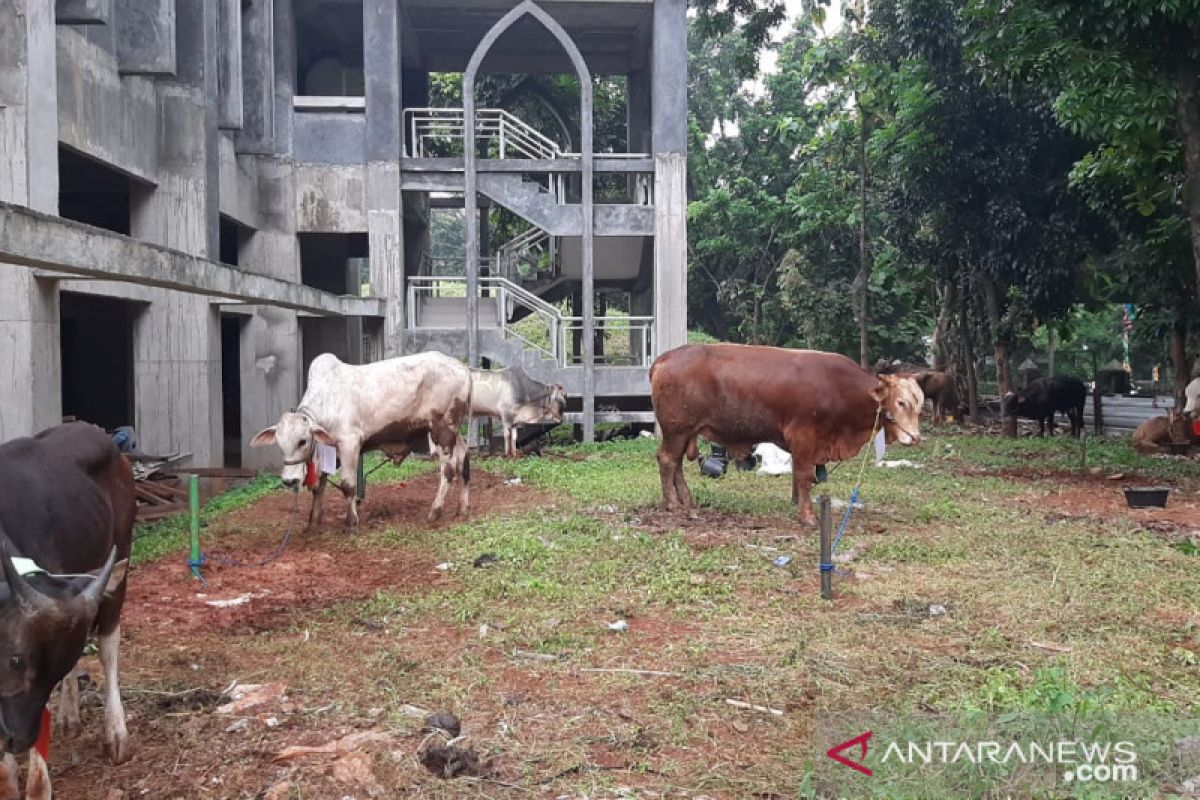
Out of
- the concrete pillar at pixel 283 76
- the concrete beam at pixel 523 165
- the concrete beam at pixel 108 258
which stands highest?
the concrete pillar at pixel 283 76

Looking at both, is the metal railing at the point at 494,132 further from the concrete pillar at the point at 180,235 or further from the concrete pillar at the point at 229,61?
the concrete pillar at the point at 180,235

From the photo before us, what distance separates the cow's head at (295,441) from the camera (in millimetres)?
9141

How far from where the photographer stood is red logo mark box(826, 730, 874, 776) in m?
4.22

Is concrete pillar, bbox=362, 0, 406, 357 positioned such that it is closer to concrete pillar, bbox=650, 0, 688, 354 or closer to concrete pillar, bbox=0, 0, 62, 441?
concrete pillar, bbox=650, 0, 688, 354

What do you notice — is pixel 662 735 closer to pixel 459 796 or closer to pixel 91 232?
pixel 459 796

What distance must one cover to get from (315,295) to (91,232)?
5957 mm

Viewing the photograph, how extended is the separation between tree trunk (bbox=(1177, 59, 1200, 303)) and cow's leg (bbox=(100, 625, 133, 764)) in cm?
1210

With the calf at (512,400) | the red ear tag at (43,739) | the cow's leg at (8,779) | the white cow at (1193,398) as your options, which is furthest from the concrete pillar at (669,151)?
the cow's leg at (8,779)

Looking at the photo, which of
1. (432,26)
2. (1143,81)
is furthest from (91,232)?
(432,26)

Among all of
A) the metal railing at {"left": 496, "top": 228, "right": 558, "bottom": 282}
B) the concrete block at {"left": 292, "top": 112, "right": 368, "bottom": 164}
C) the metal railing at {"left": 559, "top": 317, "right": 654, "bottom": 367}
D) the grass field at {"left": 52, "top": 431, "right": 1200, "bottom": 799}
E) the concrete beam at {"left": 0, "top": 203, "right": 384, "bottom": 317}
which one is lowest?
the grass field at {"left": 52, "top": 431, "right": 1200, "bottom": 799}

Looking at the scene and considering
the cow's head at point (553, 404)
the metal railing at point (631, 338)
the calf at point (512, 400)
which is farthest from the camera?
the metal railing at point (631, 338)

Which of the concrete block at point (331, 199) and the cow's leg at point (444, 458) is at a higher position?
the concrete block at point (331, 199)

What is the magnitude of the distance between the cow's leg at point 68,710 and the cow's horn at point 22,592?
1.49 m

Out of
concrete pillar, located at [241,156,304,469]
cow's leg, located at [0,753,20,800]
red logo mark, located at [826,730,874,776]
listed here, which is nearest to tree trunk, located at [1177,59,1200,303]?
red logo mark, located at [826,730,874,776]
